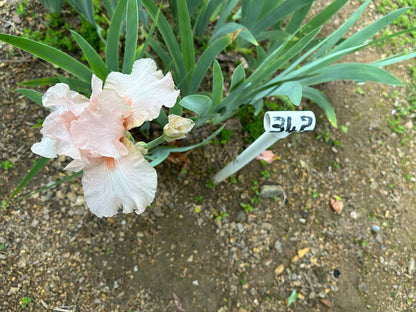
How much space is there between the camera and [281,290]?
159 cm

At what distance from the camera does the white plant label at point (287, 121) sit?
926 mm

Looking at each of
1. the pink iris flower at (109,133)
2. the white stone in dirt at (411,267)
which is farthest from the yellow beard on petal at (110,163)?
the white stone in dirt at (411,267)

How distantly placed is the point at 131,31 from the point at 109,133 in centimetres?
48

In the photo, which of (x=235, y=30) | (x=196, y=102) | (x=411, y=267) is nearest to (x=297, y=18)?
(x=235, y=30)

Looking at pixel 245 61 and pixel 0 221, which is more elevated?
pixel 245 61

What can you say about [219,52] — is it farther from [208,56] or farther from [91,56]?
[91,56]

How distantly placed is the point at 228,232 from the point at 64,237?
0.78m

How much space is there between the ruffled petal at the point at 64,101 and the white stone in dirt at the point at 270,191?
111 centimetres

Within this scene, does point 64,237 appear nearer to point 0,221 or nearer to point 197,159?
point 0,221

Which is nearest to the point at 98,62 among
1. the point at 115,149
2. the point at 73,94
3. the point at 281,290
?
the point at 73,94

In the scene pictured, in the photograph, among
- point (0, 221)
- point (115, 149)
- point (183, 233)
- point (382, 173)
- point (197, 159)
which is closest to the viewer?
point (115, 149)

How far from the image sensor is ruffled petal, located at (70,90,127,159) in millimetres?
Result: 758

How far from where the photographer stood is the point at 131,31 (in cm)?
110

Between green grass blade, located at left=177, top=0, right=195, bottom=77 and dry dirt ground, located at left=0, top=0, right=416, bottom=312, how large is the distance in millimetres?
426
